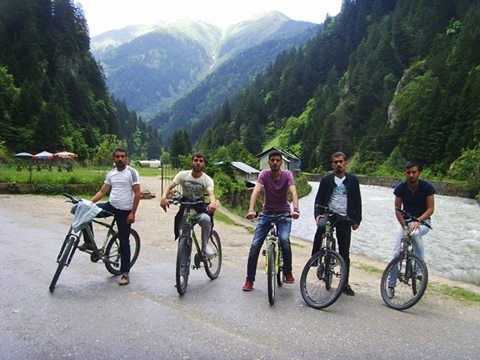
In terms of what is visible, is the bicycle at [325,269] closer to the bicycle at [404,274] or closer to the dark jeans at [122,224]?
the bicycle at [404,274]

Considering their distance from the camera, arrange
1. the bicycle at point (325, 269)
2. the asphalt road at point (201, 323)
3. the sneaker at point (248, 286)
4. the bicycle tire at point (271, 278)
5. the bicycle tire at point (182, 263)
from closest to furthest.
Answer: the asphalt road at point (201, 323) < the bicycle tire at point (271, 278) < the bicycle at point (325, 269) < the bicycle tire at point (182, 263) < the sneaker at point (248, 286)

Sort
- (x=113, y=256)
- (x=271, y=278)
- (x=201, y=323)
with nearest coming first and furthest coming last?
(x=201, y=323)
(x=271, y=278)
(x=113, y=256)

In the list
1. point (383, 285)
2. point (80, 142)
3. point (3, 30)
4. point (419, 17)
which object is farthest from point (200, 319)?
point (419, 17)

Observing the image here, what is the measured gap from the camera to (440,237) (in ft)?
78.8

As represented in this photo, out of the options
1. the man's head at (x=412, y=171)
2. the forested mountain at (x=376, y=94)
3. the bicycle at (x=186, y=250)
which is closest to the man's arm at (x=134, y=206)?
the bicycle at (x=186, y=250)

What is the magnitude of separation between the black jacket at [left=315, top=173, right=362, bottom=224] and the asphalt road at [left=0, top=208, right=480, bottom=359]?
138 centimetres

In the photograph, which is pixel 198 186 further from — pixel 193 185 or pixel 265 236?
pixel 265 236

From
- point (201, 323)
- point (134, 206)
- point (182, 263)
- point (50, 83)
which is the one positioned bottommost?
point (201, 323)

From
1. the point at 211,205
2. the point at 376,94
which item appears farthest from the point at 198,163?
the point at 376,94

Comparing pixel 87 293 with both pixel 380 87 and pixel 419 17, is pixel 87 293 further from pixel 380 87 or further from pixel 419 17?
pixel 419 17

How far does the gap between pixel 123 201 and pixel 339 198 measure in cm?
355

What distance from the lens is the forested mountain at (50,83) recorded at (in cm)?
6862

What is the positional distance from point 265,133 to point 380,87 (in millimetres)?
45032

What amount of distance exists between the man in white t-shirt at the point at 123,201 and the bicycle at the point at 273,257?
7.21ft
